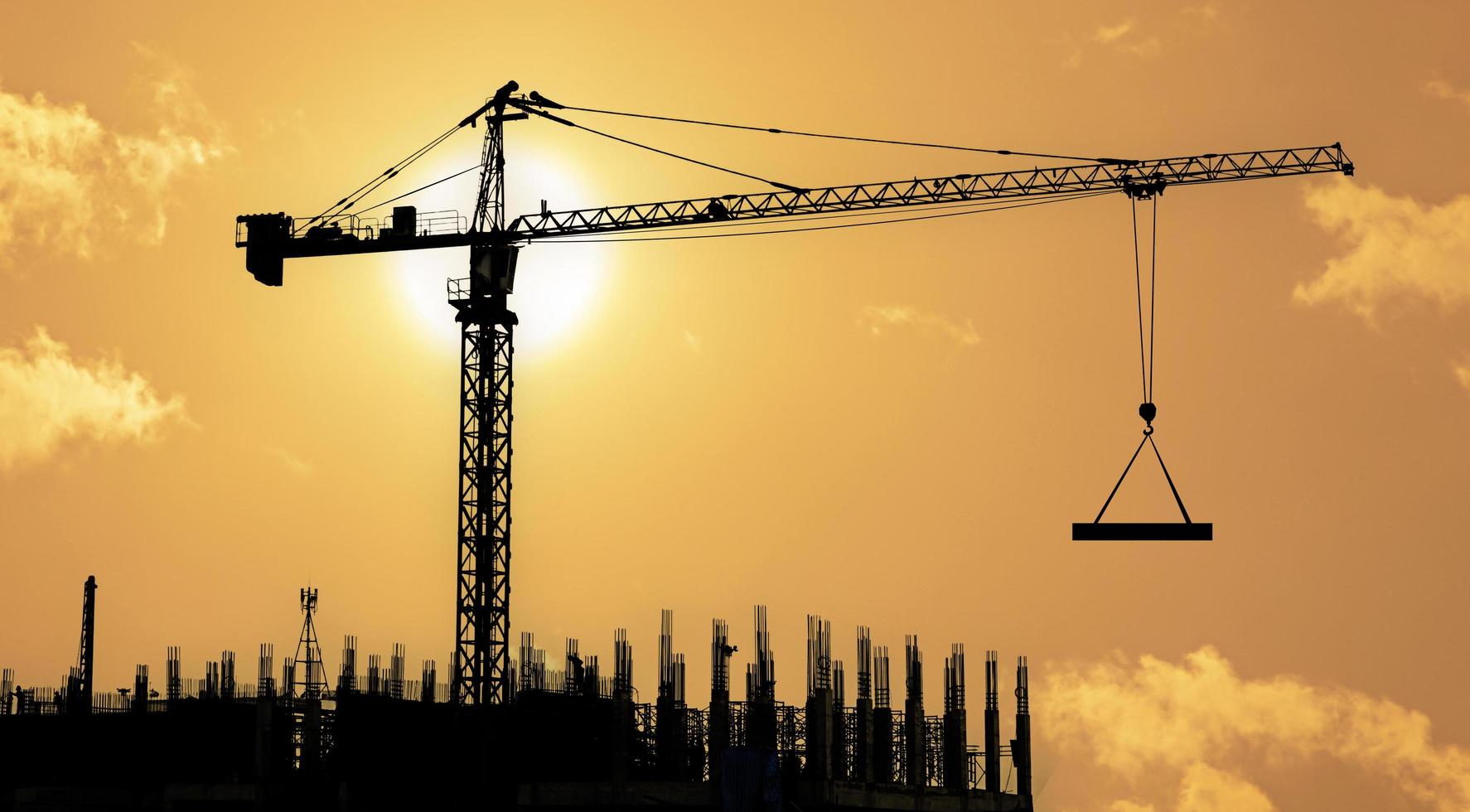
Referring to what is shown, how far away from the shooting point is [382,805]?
6569cm

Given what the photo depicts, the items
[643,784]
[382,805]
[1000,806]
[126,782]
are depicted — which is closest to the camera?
[643,784]

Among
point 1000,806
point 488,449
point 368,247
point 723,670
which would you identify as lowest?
point 1000,806

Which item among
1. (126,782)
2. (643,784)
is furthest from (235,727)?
(643,784)

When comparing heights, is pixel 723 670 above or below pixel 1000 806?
above

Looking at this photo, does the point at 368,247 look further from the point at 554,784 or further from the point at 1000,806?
the point at 1000,806

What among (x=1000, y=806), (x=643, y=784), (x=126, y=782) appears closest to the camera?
(x=643, y=784)

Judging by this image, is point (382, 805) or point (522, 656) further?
point (522, 656)

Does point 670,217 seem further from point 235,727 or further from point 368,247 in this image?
point 235,727

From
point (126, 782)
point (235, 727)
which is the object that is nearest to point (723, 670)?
point (235, 727)

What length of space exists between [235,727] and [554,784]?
12124 mm

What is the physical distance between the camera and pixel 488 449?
2835 inches

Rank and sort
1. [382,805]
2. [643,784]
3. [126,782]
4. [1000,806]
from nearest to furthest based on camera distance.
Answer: [643,784]
[382,805]
[126,782]
[1000,806]

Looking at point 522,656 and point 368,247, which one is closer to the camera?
point 522,656

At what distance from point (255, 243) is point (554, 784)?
26945 millimetres
